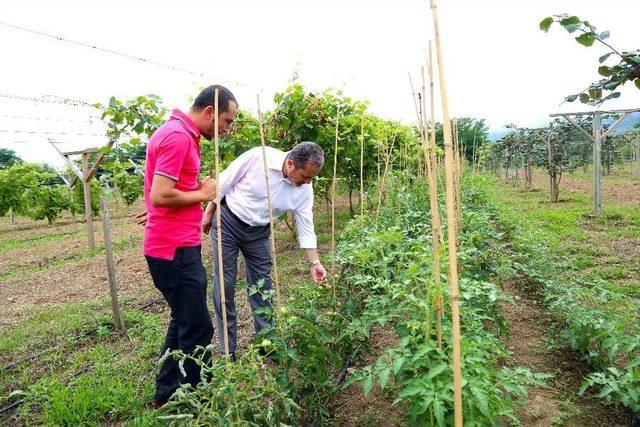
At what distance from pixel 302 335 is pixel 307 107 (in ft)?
13.2

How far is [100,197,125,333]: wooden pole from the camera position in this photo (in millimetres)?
3924

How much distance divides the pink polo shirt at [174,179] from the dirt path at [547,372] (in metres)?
1.97

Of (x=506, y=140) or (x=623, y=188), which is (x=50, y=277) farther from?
(x=506, y=140)

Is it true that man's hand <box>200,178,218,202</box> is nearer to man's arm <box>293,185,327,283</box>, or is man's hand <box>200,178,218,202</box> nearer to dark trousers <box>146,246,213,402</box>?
dark trousers <box>146,246,213,402</box>

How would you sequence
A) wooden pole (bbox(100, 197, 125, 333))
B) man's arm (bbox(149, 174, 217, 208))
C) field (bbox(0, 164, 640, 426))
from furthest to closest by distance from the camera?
wooden pole (bbox(100, 197, 125, 333)) < man's arm (bbox(149, 174, 217, 208)) < field (bbox(0, 164, 640, 426))

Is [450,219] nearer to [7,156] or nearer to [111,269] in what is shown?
[111,269]

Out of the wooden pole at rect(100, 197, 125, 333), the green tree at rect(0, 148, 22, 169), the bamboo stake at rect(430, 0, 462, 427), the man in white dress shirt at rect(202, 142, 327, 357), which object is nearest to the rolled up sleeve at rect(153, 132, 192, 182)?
the man in white dress shirt at rect(202, 142, 327, 357)

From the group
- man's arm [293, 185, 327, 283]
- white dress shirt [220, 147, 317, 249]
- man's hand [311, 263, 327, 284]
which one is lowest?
man's hand [311, 263, 327, 284]

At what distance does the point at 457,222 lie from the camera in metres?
4.11

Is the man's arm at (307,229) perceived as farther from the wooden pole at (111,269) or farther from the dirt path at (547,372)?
the wooden pole at (111,269)

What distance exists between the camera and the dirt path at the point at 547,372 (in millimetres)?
2551

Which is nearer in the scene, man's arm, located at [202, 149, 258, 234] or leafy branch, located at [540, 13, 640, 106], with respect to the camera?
leafy branch, located at [540, 13, 640, 106]

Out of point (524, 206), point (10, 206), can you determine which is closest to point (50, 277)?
point (524, 206)

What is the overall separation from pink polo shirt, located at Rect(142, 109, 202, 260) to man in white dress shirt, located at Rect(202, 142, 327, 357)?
2.10ft
